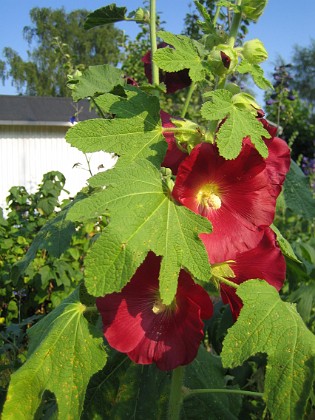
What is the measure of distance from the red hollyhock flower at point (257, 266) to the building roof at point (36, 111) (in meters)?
12.2

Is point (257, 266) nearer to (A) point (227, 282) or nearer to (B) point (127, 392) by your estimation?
(A) point (227, 282)

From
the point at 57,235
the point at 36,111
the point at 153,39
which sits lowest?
the point at 36,111

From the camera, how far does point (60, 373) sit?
3.31 ft

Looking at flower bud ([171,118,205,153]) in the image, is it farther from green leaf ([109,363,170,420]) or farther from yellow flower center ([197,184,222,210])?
green leaf ([109,363,170,420])

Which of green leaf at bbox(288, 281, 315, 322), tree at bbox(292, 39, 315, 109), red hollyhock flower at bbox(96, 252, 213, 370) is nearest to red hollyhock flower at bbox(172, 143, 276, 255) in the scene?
red hollyhock flower at bbox(96, 252, 213, 370)

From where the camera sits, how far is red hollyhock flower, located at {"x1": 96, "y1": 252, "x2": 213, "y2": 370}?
3.42ft

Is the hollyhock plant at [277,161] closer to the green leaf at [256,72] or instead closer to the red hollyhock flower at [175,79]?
the green leaf at [256,72]

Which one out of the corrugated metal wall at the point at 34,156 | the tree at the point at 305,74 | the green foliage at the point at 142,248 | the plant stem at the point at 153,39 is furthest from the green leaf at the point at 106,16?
the tree at the point at 305,74

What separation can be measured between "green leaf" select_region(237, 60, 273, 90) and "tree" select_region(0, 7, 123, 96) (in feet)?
114

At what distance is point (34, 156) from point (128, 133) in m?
13.6

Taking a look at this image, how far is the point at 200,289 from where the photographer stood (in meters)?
1.03

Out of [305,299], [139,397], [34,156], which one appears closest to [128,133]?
[139,397]

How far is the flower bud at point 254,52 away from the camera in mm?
1017

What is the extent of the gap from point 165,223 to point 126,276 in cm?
11
